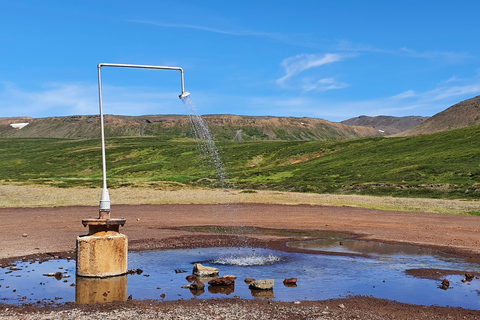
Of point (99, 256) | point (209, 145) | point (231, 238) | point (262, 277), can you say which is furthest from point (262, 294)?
point (209, 145)

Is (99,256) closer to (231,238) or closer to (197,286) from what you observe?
(197,286)

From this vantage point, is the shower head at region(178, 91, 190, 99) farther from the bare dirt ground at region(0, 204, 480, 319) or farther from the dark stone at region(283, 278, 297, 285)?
the bare dirt ground at region(0, 204, 480, 319)

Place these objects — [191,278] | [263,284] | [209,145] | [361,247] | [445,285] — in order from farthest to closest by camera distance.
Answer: [209,145] → [361,247] → [191,278] → [445,285] → [263,284]

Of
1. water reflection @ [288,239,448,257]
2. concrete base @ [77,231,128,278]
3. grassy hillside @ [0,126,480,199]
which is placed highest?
grassy hillside @ [0,126,480,199]

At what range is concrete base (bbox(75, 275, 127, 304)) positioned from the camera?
12.2m

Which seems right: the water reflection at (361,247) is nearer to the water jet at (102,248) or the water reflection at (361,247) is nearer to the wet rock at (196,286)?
the wet rock at (196,286)

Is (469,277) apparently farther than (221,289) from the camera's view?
Yes

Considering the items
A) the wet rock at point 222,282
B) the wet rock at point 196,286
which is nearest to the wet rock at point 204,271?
the wet rock at point 222,282

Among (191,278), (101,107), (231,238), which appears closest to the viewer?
(191,278)

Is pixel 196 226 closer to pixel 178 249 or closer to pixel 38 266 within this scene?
pixel 178 249

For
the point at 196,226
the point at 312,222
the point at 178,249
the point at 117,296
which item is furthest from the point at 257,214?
the point at 117,296

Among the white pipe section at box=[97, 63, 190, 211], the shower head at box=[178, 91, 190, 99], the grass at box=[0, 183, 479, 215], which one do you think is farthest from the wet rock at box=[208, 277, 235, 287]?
the grass at box=[0, 183, 479, 215]

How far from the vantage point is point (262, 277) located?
14727 mm

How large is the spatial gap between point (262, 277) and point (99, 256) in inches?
185
